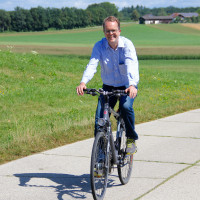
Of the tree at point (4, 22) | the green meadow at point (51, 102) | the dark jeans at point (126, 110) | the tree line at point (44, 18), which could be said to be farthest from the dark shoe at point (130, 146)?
the tree at point (4, 22)

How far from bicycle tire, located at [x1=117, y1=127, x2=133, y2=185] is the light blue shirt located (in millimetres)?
659

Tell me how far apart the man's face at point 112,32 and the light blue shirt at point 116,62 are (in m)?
0.09

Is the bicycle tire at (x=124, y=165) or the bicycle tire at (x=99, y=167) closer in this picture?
the bicycle tire at (x=99, y=167)

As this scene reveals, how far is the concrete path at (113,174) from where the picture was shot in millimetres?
5012

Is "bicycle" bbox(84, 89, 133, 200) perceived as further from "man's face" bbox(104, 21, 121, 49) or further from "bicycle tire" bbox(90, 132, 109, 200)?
"man's face" bbox(104, 21, 121, 49)

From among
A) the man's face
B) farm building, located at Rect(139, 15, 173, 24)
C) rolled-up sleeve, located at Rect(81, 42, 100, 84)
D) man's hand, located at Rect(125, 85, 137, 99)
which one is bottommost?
farm building, located at Rect(139, 15, 173, 24)

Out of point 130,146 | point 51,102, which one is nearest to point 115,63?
point 130,146

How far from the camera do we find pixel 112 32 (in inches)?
197

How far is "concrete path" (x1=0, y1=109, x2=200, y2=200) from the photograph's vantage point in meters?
5.01

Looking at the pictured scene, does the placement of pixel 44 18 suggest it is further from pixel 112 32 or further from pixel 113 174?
pixel 112 32

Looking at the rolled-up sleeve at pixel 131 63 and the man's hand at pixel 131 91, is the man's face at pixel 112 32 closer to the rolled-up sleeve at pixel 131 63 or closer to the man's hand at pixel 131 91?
the rolled-up sleeve at pixel 131 63

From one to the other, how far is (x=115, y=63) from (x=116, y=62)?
0.02m

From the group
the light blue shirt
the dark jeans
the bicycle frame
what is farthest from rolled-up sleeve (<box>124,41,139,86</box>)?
the bicycle frame

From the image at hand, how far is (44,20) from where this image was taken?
114938 mm
